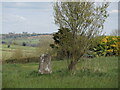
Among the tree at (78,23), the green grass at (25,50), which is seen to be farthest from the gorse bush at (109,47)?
the tree at (78,23)

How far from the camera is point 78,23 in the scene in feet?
29.9

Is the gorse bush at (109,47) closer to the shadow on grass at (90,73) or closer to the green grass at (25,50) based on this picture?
the green grass at (25,50)

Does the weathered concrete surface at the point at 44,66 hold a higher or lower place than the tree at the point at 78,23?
lower

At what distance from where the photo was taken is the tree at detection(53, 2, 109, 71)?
9.12 metres

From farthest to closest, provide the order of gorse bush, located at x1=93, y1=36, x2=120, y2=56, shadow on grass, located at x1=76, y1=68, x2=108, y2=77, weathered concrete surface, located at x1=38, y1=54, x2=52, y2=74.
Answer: gorse bush, located at x1=93, y1=36, x2=120, y2=56 → weathered concrete surface, located at x1=38, y1=54, x2=52, y2=74 → shadow on grass, located at x1=76, y1=68, x2=108, y2=77

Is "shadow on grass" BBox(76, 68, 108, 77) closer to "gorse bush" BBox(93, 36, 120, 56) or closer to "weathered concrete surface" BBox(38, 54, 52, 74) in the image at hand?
"weathered concrete surface" BBox(38, 54, 52, 74)

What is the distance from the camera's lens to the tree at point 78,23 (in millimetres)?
9117

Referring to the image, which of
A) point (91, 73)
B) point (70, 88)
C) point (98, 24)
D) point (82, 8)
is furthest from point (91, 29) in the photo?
point (70, 88)

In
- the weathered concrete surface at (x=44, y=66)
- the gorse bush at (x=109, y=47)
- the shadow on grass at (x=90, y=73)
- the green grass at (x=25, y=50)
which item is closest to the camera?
the shadow on grass at (x=90, y=73)

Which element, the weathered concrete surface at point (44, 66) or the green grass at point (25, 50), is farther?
the green grass at point (25, 50)

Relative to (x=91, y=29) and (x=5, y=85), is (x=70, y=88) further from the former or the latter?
(x=91, y=29)

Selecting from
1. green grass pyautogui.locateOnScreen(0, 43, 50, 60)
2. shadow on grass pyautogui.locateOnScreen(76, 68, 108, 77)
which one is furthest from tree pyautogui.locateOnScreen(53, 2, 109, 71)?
green grass pyautogui.locateOnScreen(0, 43, 50, 60)

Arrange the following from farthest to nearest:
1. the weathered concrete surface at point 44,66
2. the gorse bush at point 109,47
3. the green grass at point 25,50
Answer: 1. the gorse bush at point 109,47
2. the green grass at point 25,50
3. the weathered concrete surface at point 44,66

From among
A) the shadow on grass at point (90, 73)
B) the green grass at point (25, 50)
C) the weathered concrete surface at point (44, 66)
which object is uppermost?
the green grass at point (25, 50)
